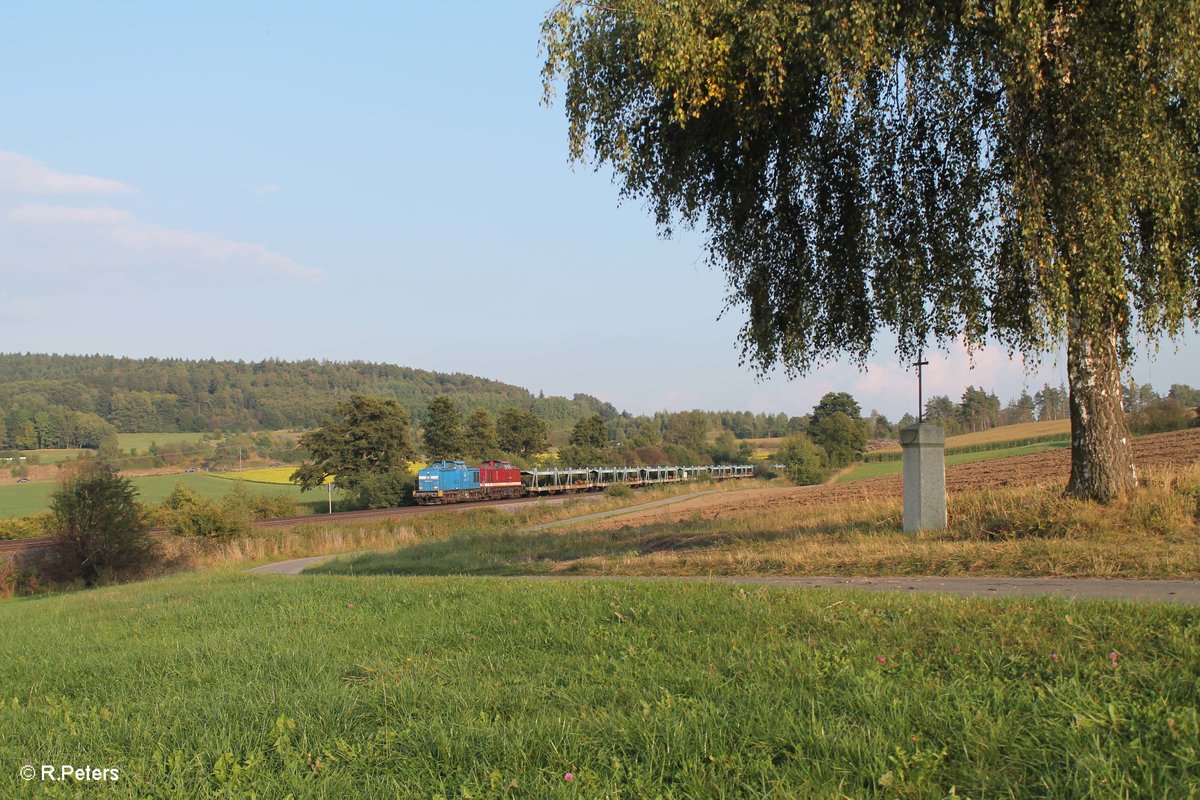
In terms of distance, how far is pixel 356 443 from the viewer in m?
72.1

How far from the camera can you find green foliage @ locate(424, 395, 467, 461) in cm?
8888

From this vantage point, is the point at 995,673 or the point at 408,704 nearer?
the point at 995,673

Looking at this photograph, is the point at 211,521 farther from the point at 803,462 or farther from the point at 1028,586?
the point at 803,462

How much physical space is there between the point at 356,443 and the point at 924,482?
6449 centimetres

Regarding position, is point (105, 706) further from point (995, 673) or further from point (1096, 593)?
point (1096, 593)

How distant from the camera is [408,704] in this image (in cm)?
535

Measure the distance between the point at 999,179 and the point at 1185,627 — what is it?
7473mm

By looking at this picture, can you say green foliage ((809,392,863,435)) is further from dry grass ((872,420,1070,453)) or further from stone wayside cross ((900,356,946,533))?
stone wayside cross ((900,356,946,533))

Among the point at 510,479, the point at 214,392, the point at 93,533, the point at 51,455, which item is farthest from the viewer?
the point at 214,392

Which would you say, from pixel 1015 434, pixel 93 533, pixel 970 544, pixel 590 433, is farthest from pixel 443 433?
pixel 970 544

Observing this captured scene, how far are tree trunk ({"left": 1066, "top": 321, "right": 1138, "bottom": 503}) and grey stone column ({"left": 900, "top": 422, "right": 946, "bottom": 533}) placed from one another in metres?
1.83

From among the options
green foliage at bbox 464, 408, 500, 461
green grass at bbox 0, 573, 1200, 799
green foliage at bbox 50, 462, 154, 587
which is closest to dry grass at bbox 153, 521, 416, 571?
green foliage at bbox 50, 462, 154, 587

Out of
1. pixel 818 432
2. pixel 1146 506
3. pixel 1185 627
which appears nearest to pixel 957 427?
pixel 818 432

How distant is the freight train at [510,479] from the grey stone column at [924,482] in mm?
51730
